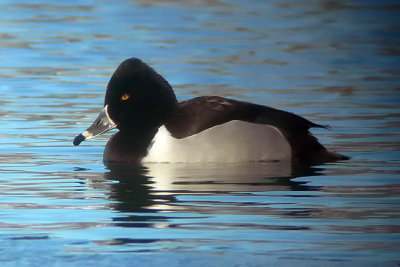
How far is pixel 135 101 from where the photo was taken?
38.0 feet

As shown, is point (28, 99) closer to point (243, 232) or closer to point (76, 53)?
point (76, 53)

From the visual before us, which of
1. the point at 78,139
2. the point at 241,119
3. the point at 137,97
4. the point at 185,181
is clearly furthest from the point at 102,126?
the point at 185,181

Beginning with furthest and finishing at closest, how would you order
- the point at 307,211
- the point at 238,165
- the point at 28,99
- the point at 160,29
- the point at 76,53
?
1. the point at 160,29
2. the point at 76,53
3. the point at 28,99
4. the point at 238,165
5. the point at 307,211

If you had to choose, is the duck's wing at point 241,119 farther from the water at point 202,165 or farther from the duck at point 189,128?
the water at point 202,165

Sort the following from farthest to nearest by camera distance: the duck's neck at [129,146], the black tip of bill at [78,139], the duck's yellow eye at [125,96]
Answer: the duck's yellow eye at [125,96]
the black tip of bill at [78,139]
the duck's neck at [129,146]

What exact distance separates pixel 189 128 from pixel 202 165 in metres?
0.38

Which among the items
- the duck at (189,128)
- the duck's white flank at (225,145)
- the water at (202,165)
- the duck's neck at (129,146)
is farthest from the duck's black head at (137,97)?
the water at (202,165)

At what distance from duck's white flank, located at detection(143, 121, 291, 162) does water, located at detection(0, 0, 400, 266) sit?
0.56 feet

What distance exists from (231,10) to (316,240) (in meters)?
18.7

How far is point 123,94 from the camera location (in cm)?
1156

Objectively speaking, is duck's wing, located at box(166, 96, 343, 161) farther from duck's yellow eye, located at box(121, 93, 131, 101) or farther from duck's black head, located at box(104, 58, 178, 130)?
duck's yellow eye, located at box(121, 93, 131, 101)

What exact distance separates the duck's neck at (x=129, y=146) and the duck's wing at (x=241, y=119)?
25cm

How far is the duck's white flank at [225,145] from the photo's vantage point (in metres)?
11.1

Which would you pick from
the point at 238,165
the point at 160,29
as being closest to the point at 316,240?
the point at 238,165
